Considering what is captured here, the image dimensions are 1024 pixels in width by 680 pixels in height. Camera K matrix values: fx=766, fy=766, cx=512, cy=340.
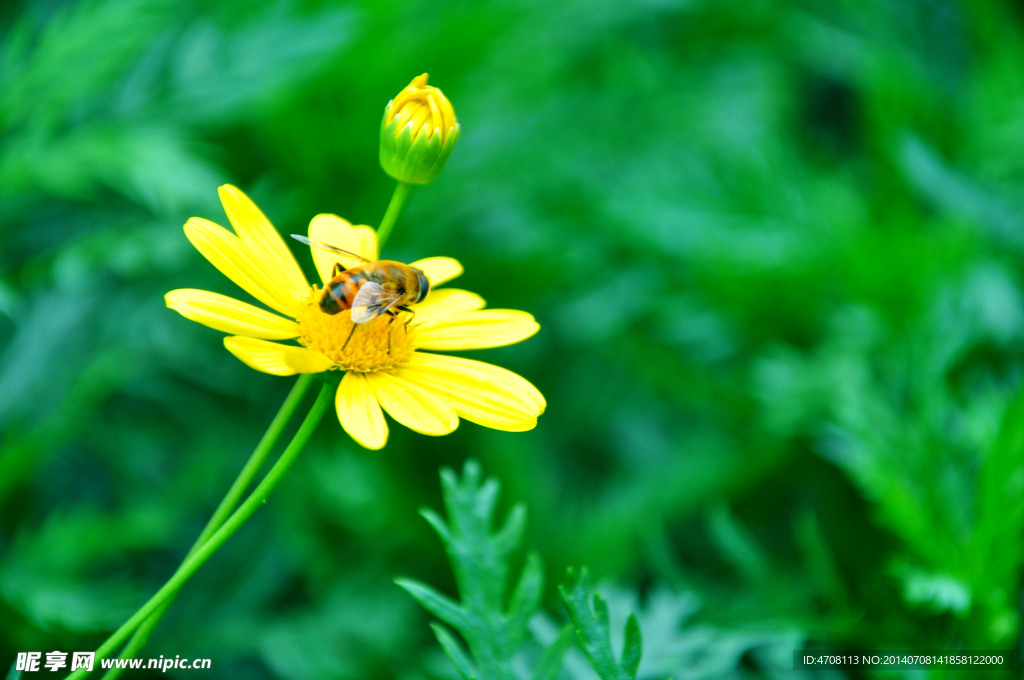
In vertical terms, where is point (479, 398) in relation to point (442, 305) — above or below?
below

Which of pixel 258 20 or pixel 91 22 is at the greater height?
pixel 258 20

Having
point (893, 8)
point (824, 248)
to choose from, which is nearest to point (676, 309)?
point (824, 248)

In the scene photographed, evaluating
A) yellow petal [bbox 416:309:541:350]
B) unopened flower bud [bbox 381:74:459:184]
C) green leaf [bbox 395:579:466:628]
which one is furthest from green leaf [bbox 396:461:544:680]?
unopened flower bud [bbox 381:74:459:184]

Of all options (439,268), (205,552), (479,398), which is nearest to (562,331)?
(439,268)

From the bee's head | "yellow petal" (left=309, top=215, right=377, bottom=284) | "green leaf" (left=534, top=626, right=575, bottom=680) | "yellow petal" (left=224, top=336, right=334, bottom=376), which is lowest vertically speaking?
"green leaf" (left=534, top=626, right=575, bottom=680)

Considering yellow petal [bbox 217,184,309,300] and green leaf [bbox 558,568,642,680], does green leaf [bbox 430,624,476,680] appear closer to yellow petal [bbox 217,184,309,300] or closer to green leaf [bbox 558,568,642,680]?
green leaf [bbox 558,568,642,680]

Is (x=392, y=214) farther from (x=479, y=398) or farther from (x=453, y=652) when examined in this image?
(x=453, y=652)

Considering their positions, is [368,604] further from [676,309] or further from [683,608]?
[676,309]
